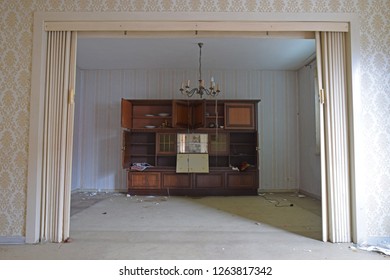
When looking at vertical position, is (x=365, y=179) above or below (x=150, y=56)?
below

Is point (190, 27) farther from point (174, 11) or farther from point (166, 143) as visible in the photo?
point (166, 143)

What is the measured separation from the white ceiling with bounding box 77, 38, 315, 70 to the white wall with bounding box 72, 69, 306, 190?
0.30 meters

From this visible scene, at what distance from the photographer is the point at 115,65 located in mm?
6613

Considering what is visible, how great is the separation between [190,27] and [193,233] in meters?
2.55

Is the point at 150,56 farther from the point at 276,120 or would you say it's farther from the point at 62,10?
the point at 276,120

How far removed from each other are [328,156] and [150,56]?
14.8 ft

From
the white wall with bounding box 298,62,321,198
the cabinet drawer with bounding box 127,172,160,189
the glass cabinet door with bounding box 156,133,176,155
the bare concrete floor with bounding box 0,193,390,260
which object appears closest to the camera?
the bare concrete floor with bounding box 0,193,390,260

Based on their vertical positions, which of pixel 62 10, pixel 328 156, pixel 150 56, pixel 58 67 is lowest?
pixel 328 156

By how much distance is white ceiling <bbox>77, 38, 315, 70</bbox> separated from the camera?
16.9 ft

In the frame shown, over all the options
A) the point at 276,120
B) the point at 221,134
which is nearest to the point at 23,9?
the point at 221,134

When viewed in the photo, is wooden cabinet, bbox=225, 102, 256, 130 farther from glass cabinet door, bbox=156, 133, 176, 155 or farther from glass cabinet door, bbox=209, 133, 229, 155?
glass cabinet door, bbox=156, 133, 176, 155

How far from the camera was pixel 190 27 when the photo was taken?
304 centimetres

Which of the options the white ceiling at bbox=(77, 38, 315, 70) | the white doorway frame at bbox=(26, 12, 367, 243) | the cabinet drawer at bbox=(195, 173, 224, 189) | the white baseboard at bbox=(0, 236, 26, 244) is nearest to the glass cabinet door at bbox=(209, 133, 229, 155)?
the cabinet drawer at bbox=(195, 173, 224, 189)

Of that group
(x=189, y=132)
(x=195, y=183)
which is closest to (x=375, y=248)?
(x=195, y=183)
